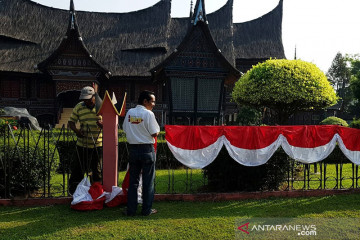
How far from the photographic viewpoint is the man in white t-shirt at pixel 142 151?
432 cm

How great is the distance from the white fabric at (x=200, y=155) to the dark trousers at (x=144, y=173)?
1.00 meters

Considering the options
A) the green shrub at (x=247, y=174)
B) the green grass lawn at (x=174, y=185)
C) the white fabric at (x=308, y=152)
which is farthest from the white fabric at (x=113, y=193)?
the white fabric at (x=308, y=152)

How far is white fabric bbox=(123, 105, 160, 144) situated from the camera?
14.1 feet

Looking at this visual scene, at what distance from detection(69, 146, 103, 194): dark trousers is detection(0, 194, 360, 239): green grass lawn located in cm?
58

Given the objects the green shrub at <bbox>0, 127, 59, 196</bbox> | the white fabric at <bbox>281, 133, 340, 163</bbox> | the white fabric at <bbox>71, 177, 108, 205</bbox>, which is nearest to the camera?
the white fabric at <bbox>71, 177, 108, 205</bbox>

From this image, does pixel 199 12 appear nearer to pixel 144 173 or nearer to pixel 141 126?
pixel 141 126

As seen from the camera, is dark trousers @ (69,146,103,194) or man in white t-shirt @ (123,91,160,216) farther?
dark trousers @ (69,146,103,194)

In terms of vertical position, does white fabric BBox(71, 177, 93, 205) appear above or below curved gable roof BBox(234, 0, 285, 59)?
below

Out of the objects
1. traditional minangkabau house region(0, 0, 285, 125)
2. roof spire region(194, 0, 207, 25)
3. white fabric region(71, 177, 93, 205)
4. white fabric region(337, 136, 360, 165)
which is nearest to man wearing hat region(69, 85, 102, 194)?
white fabric region(71, 177, 93, 205)

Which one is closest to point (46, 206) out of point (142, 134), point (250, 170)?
point (142, 134)

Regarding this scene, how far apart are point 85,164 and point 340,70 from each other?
62.2 meters

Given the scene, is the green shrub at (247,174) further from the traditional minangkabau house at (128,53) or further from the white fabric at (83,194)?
the traditional minangkabau house at (128,53)

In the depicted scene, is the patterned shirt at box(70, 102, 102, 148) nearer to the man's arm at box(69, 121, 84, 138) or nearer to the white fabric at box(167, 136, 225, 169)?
the man's arm at box(69, 121, 84, 138)

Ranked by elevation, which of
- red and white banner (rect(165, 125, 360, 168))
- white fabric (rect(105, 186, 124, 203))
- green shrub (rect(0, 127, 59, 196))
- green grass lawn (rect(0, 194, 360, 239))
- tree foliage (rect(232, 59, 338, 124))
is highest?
tree foliage (rect(232, 59, 338, 124))
